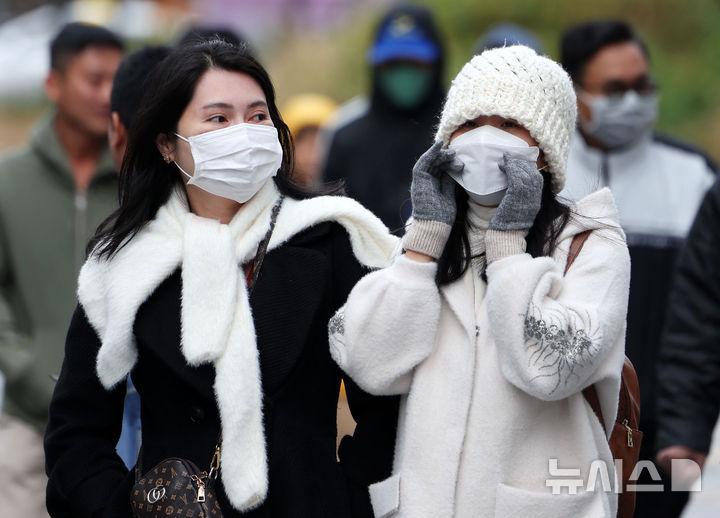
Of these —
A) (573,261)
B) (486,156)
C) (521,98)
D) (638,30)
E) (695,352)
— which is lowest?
(638,30)

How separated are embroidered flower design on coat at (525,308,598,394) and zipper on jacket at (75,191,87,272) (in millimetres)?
2607

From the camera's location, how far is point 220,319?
11.4 ft

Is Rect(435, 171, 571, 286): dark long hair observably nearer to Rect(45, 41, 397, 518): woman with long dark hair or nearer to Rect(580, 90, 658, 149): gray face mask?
Rect(45, 41, 397, 518): woman with long dark hair

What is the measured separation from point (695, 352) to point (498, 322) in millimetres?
1759

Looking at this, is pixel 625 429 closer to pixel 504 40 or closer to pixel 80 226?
pixel 504 40

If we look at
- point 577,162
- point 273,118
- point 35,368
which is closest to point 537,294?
point 273,118

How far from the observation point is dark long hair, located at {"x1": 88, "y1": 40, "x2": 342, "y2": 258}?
3.63 m

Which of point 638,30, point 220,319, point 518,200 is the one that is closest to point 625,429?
point 518,200

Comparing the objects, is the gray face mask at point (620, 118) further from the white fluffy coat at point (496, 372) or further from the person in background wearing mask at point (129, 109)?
the white fluffy coat at point (496, 372)

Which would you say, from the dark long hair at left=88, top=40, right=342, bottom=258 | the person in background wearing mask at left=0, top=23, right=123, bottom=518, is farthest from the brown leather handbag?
the person in background wearing mask at left=0, top=23, right=123, bottom=518

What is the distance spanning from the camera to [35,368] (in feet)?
16.7

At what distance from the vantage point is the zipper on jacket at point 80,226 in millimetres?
5348

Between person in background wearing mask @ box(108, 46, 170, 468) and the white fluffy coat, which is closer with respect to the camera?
the white fluffy coat

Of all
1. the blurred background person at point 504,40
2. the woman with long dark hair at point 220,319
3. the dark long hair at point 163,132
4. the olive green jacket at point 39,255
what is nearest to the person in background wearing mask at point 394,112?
the blurred background person at point 504,40
